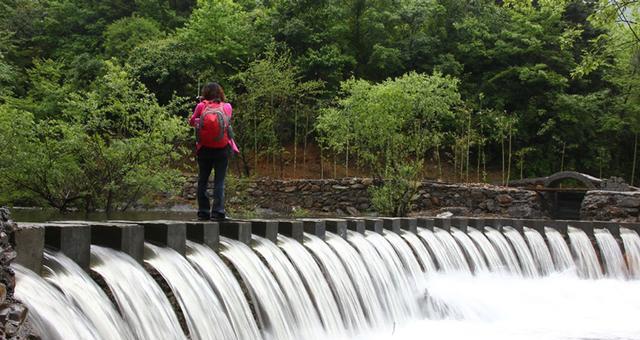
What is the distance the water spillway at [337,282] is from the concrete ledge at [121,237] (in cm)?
1

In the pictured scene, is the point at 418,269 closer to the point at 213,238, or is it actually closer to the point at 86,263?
the point at 213,238

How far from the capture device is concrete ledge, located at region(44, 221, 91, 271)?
15.7 ft

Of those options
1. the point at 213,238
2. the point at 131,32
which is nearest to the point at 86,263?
the point at 213,238

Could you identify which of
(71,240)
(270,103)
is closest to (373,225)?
(71,240)

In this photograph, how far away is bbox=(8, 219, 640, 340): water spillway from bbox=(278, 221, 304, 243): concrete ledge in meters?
0.02

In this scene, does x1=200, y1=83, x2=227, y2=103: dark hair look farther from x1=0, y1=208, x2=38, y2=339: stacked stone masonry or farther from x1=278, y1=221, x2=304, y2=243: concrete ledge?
x1=0, y1=208, x2=38, y2=339: stacked stone masonry

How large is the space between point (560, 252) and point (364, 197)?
1175cm

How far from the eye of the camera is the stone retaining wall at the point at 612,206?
1850cm

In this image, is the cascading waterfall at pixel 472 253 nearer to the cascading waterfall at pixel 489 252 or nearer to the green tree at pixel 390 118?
the cascading waterfall at pixel 489 252

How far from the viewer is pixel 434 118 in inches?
1125

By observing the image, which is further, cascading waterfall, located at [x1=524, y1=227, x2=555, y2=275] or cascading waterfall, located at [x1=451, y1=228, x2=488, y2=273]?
cascading waterfall, located at [x1=524, y1=227, x2=555, y2=275]

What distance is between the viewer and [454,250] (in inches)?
475

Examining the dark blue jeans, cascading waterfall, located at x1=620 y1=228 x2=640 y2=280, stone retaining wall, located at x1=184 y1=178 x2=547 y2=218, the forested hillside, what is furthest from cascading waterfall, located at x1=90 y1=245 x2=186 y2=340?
the forested hillside

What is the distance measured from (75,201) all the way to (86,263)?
12.0 metres
